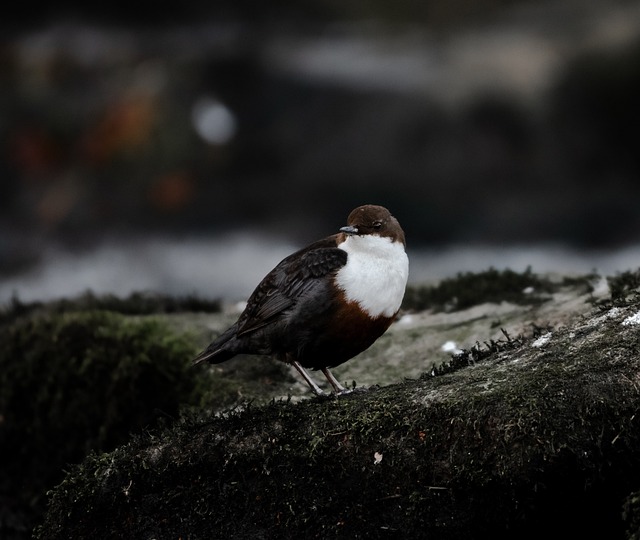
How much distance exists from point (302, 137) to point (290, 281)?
674 cm

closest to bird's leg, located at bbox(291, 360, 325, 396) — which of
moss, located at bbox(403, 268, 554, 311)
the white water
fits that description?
moss, located at bbox(403, 268, 554, 311)

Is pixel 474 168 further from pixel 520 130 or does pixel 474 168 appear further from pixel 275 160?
pixel 275 160

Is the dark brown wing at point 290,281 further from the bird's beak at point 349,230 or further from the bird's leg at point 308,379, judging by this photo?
the bird's leg at point 308,379

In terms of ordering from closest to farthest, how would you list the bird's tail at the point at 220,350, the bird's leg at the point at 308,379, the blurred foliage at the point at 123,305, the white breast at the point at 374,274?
the white breast at the point at 374,274
the bird's leg at the point at 308,379
the bird's tail at the point at 220,350
the blurred foliage at the point at 123,305

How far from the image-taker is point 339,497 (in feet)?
11.6

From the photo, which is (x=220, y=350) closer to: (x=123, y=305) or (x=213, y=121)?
→ (x=123, y=305)

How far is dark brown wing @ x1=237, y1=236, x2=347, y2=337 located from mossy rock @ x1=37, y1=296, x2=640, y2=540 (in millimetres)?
536

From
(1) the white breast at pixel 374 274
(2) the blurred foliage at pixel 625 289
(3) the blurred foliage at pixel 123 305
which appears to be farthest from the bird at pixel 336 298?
(3) the blurred foliage at pixel 123 305

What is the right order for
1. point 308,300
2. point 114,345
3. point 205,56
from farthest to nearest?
point 205,56, point 114,345, point 308,300

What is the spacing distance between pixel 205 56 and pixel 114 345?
6.93 meters

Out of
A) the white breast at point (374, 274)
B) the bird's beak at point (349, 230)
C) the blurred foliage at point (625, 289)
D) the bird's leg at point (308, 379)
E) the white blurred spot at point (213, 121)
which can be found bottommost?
the blurred foliage at point (625, 289)

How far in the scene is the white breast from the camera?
409cm

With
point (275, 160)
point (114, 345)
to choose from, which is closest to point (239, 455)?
point (114, 345)

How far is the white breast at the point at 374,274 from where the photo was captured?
4086 mm
